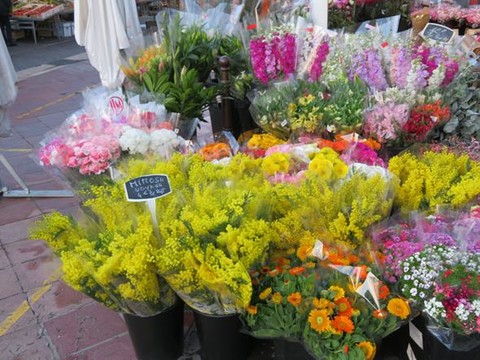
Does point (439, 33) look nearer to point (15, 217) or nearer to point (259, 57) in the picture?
point (259, 57)

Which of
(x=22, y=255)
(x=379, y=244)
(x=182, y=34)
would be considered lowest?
(x=22, y=255)

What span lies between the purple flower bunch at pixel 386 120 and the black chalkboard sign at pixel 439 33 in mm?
1179

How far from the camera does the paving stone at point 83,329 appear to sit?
260 cm

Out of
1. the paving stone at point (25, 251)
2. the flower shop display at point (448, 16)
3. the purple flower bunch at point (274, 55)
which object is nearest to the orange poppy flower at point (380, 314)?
the purple flower bunch at point (274, 55)

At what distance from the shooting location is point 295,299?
6.09 feet

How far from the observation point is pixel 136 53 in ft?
13.1

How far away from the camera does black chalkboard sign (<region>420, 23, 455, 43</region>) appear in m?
3.74

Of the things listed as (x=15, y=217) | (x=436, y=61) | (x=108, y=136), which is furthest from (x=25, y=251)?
(x=436, y=61)

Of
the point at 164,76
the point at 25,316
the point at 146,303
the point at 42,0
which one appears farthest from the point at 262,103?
the point at 42,0

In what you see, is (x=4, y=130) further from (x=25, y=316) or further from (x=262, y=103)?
(x=262, y=103)

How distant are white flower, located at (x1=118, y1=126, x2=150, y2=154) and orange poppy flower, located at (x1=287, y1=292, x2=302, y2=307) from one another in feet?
4.66

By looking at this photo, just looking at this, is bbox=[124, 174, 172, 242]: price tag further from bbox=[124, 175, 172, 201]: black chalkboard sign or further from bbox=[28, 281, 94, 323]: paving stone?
bbox=[28, 281, 94, 323]: paving stone

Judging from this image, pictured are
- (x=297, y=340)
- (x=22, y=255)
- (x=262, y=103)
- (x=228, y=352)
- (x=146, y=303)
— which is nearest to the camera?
(x=297, y=340)

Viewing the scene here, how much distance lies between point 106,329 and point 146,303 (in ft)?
2.80
